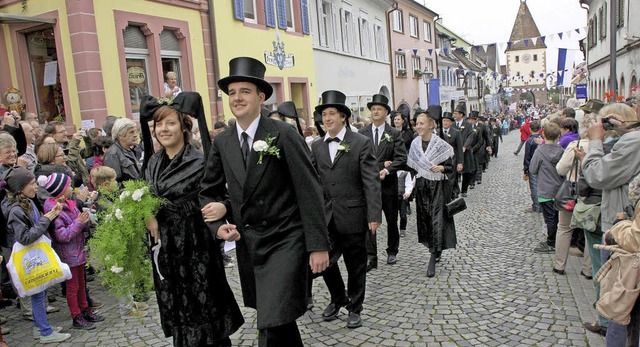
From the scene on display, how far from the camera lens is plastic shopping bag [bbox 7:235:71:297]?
4.35 m

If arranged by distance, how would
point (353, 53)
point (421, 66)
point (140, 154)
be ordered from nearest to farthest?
point (140, 154), point (353, 53), point (421, 66)

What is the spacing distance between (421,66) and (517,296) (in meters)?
29.8

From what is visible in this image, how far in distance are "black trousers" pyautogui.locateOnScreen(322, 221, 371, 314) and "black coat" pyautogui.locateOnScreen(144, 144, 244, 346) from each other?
131cm

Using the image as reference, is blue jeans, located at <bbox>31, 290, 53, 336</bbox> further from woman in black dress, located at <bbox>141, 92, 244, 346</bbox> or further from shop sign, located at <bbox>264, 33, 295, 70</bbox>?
shop sign, located at <bbox>264, 33, 295, 70</bbox>

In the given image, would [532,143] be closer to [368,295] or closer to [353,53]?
[368,295]

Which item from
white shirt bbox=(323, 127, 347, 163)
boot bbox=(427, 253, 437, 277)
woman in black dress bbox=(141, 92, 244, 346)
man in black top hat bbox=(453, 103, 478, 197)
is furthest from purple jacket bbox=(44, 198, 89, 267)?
man in black top hat bbox=(453, 103, 478, 197)

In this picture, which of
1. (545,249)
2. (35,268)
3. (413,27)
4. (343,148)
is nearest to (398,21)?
(413,27)

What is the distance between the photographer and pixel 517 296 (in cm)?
510

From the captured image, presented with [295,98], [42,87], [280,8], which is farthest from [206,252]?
[295,98]

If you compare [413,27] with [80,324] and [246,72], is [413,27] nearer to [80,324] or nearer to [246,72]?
[80,324]

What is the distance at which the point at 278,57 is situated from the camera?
49.1 feet

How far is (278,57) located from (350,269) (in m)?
11.3

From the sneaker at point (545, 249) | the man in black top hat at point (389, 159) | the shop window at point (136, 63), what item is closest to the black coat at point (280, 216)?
the man in black top hat at point (389, 159)

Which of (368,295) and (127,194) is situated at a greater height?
(127,194)
